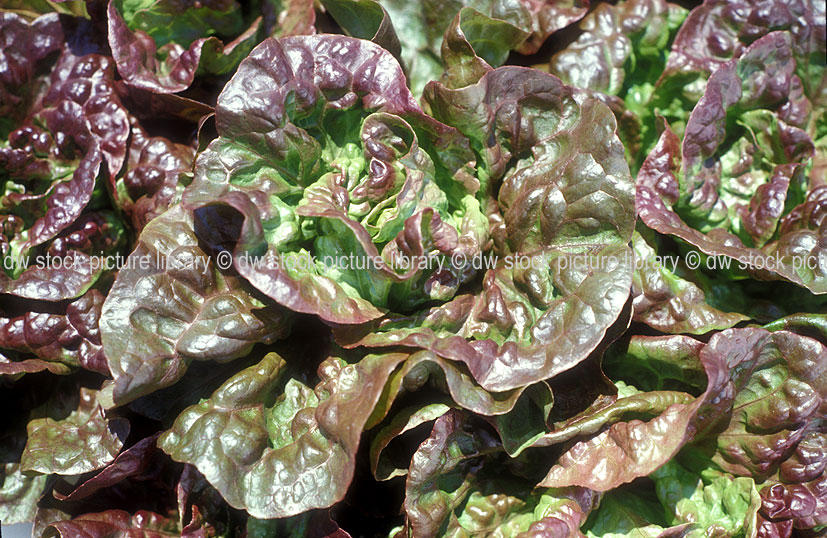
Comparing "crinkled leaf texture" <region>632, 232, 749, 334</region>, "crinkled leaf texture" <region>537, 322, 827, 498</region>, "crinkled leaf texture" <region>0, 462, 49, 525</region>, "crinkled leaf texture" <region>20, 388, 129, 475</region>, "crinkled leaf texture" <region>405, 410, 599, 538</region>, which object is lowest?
"crinkled leaf texture" <region>0, 462, 49, 525</region>

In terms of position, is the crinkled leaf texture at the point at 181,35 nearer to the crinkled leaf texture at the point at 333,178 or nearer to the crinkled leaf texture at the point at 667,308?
the crinkled leaf texture at the point at 333,178

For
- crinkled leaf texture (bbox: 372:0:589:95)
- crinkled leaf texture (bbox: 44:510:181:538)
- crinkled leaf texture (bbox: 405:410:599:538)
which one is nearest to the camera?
crinkled leaf texture (bbox: 405:410:599:538)

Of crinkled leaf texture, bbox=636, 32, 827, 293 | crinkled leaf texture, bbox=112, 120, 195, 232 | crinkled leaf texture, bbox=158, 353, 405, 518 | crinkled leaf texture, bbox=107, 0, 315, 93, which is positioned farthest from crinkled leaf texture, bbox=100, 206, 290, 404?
crinkled leaf texture, bbox=636, 32, 827, 293

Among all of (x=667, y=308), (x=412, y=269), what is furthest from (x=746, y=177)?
(x=412, y=269)

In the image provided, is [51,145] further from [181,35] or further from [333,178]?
[333,178]

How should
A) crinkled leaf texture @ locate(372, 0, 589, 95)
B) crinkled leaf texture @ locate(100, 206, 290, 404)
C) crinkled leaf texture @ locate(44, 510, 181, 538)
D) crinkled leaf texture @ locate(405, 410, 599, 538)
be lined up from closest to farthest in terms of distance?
crinkled leaf texture @ locate(100, 206, 290, 404) < crinkled leaf texture @ locate(405, 410, 599, 538) < crinkled leaf texture @ locate(44, 510, 181, 538) < crinkled leaf texture @ locate(372, 0, 589, 95)

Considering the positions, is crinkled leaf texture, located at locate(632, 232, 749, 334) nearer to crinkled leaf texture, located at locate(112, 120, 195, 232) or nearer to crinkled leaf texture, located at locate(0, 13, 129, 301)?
crinkled leaf texture, located at locate(112, 120, 195, 232)

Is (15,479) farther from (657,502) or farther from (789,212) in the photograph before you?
(789,212)
